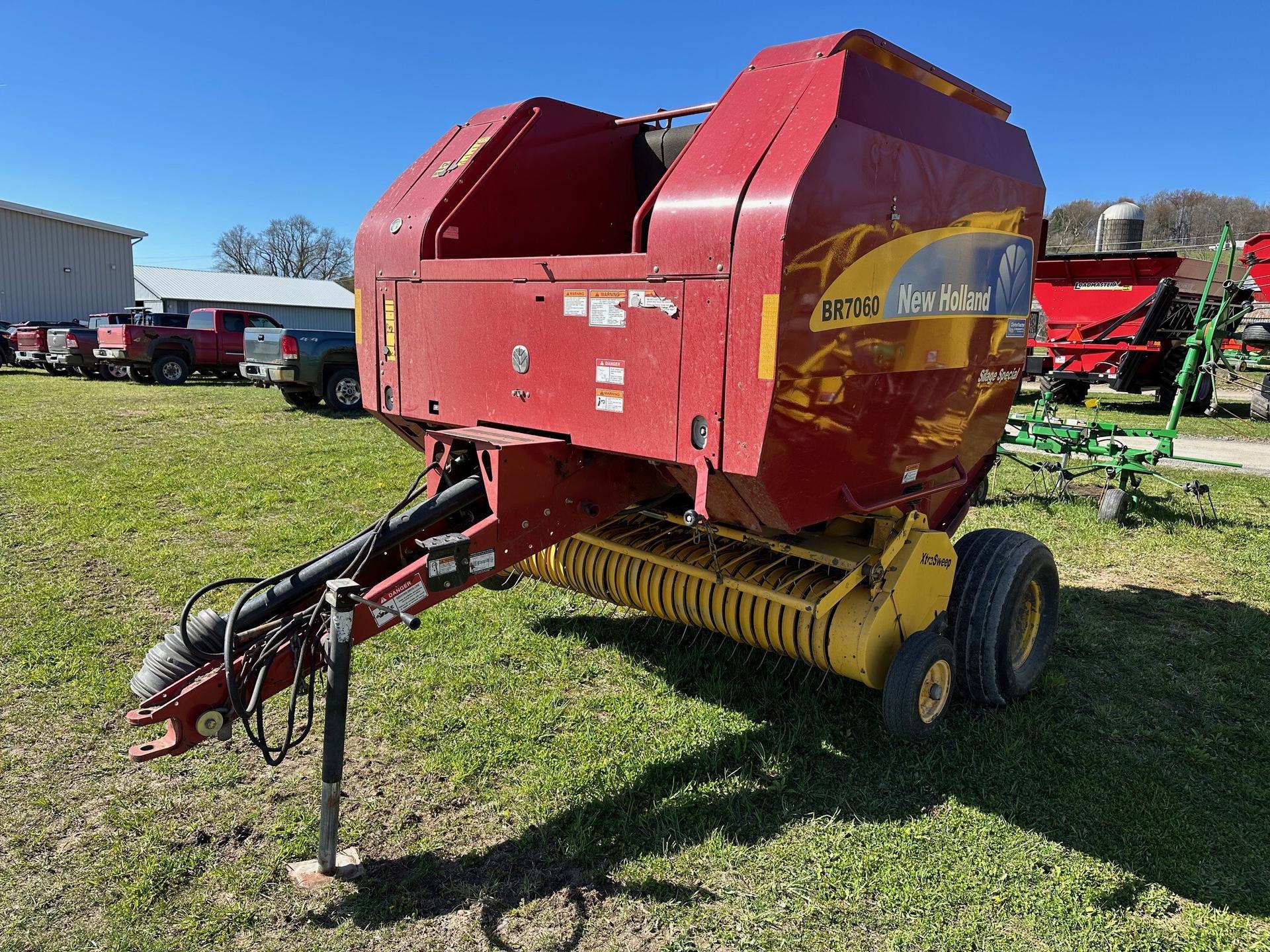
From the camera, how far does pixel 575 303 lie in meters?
3.10

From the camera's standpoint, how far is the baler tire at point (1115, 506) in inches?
268

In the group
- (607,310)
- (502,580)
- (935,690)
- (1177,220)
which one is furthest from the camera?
(1177,220)

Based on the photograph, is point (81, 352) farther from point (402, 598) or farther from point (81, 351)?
point (402, 598)

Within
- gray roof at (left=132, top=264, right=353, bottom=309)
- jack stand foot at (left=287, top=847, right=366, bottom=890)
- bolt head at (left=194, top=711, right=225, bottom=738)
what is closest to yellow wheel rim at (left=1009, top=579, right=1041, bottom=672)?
jack stand foot at (left=287, top=847, right=366, bottom=890)

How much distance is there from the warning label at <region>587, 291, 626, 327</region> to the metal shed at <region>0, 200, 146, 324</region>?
3305 cm

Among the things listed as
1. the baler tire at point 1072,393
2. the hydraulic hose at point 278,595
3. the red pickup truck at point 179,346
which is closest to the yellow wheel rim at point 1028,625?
the hydraulic hose at point 278,595

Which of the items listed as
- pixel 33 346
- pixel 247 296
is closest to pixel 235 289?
pixel 247 296

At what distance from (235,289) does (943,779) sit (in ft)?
165

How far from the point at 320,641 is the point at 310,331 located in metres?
11.1

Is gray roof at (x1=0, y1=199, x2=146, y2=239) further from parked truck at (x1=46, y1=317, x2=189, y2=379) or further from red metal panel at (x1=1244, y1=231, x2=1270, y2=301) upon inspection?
red metal panel at (x1=1244, y1=231, x2=1270, y2=301)

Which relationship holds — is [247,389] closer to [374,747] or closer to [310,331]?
[310,331]

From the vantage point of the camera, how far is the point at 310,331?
41.9 ft

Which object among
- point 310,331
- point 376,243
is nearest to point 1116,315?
point 310,331

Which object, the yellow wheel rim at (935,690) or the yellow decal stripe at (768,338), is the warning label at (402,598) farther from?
the yellow wheel rim at (935,690)
